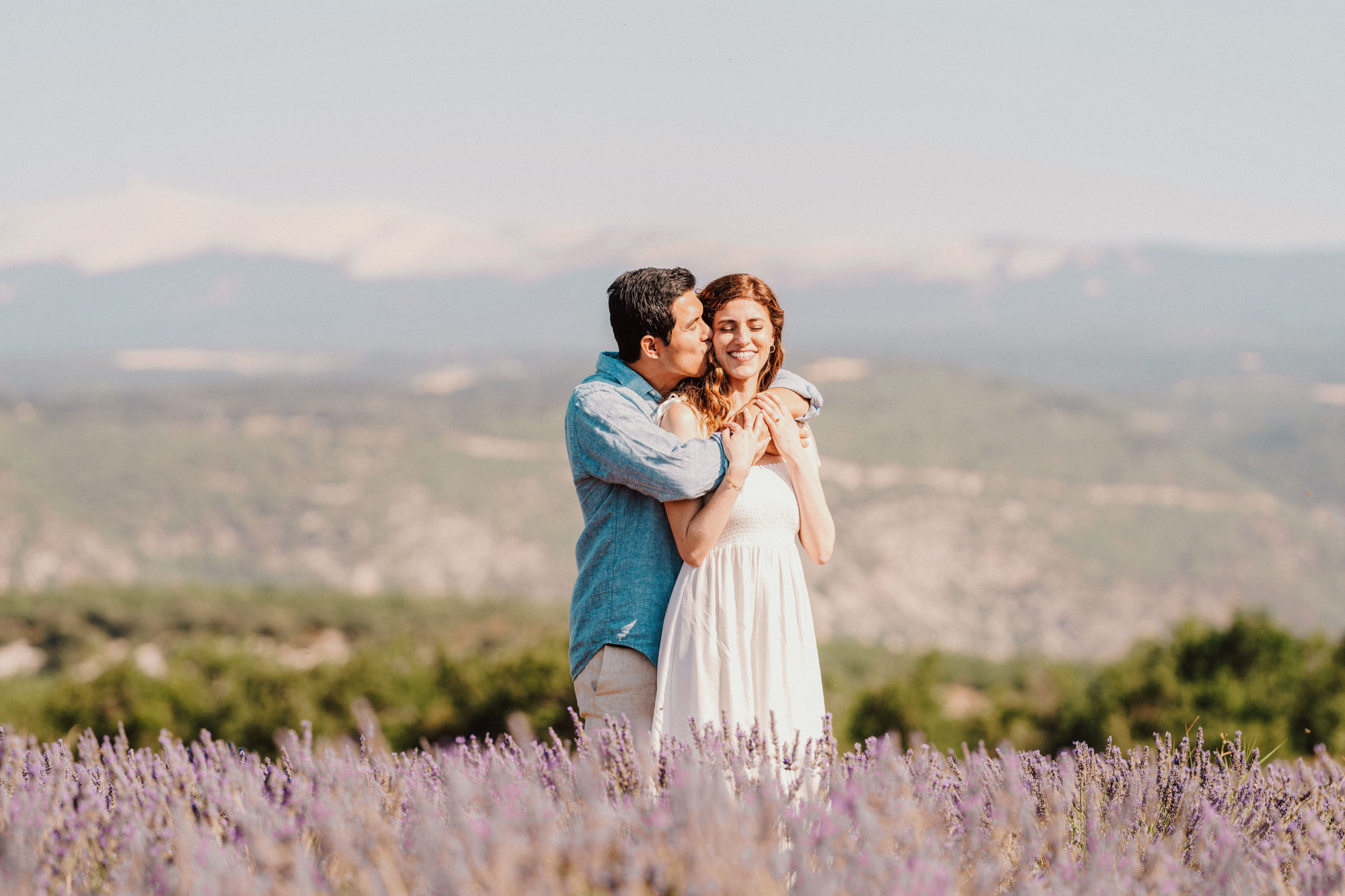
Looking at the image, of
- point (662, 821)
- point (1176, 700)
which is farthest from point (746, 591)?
point (1176, 700)

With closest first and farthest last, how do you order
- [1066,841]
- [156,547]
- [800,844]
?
[800,844] → [1066,841] → [156,547]

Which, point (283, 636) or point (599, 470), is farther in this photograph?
point (283, 636)

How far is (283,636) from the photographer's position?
1535 inches

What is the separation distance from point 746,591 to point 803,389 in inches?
27.6

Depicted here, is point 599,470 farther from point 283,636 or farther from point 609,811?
point 283,636

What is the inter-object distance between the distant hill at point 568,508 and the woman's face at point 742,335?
5768 cm

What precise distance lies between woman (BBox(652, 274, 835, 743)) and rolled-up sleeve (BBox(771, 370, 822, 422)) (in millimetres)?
169

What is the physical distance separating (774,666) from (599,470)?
0.73m

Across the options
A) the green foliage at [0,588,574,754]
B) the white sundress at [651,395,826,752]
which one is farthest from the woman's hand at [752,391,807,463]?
the green foliage at [0,588,574,754]

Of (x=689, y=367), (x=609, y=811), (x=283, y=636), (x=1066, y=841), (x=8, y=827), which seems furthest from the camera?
(x=283, y=636)

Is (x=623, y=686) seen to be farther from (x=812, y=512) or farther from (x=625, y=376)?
(x=625, y=376)

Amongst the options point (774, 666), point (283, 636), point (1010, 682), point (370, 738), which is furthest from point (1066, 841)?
point (283, 636)

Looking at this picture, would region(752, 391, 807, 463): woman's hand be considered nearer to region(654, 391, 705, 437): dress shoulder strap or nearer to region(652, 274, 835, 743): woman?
region(652, 274, 835, 743): woman

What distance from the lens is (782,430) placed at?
3.07 m
